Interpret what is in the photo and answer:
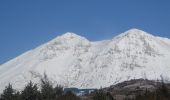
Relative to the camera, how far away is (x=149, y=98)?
90812mm

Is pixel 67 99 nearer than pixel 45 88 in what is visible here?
Yes

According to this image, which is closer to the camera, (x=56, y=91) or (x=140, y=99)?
(x=140, y=99)

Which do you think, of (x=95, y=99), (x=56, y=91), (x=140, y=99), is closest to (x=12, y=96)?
(x=56, y=91)

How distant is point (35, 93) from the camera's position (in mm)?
147875

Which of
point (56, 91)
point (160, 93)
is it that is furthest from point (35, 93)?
point (160, 93)

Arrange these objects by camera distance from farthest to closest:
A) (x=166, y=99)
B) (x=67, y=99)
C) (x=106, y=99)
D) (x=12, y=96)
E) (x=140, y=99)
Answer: (x=12, y=96), (x=67, y=99), (x=106, y=99), (x=140, y=99), (x=166, y=99)

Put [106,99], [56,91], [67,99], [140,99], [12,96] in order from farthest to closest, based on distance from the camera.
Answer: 1. [56,91]
2. [12,96]
3. [67,99]
4. [106,99]
5. [140,99]

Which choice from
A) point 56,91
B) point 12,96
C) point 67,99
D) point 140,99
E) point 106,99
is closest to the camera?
point 140,99

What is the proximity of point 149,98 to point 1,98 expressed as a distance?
67883 millimetres

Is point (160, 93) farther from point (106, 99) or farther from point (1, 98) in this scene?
point (1, 98)

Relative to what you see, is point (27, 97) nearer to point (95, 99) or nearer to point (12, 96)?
point (12, 96)

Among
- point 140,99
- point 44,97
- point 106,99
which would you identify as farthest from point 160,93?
point 44,97

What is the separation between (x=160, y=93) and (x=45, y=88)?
58347mm

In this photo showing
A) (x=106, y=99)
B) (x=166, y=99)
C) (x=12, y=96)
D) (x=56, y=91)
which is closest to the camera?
(x=166, y=99)
